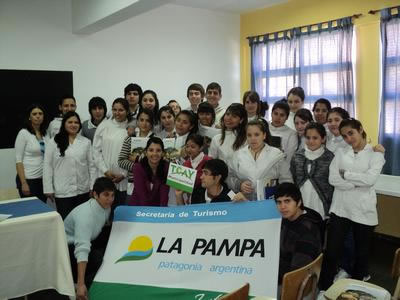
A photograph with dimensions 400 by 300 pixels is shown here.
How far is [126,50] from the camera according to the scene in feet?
19.6

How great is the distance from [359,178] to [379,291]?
43.8 inches

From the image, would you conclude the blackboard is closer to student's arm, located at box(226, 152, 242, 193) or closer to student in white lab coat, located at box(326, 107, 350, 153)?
student's arm, located at box(226, 152, 242, 193)

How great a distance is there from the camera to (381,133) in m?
5.23

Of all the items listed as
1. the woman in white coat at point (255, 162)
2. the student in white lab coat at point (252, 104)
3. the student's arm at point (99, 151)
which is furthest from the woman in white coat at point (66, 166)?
the student in white lab coat at point (252, 104)

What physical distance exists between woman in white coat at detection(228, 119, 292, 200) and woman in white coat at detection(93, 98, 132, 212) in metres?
1.15

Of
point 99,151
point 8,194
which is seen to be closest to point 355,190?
point 99,151

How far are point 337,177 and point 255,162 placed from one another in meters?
0.65

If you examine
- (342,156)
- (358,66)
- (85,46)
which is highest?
(85,46)

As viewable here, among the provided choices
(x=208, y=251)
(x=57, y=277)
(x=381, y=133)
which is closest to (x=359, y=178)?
(x=208, y=251)

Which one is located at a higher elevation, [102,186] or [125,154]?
[125,154]

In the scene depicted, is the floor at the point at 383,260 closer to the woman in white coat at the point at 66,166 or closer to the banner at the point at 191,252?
the banner at the point at 191,252

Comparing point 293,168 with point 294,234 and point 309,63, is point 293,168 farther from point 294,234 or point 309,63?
point 309,63

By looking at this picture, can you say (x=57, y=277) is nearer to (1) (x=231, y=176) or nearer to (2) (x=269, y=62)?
(1) (x=231, y=176)

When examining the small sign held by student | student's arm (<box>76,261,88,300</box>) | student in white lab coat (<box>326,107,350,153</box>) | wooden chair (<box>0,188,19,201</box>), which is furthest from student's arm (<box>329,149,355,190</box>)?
wooden chair (<box>0,188,19,201</box>)
